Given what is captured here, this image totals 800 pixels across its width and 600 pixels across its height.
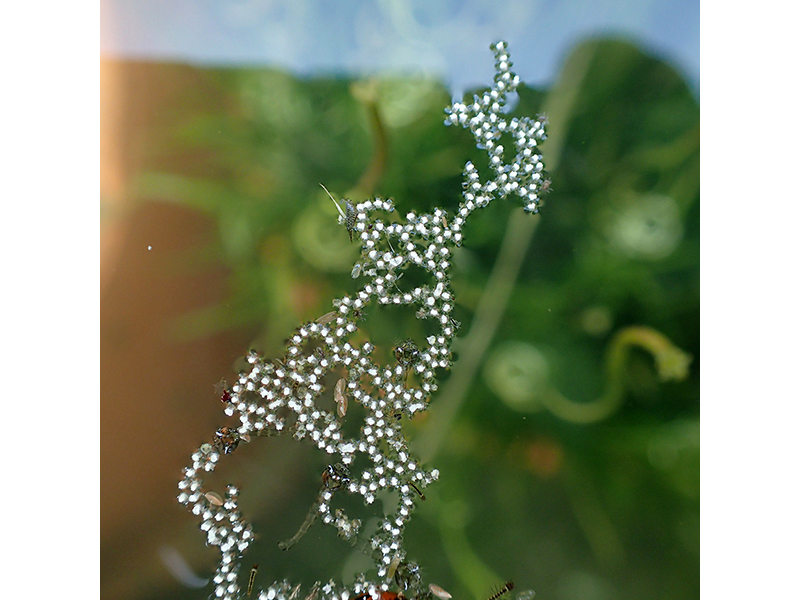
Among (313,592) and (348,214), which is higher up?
(348,214)

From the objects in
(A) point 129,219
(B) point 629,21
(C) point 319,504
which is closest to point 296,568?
(C) point 319,504

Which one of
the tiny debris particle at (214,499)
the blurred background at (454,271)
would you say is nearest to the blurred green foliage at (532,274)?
the blurred background at (454,271)

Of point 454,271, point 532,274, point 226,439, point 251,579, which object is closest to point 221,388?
point 226,439

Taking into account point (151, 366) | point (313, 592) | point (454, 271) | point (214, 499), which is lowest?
point (313, 592)

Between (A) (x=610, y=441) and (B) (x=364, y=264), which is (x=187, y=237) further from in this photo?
(A) (x=610, y=441)

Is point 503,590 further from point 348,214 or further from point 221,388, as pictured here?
point 348,214

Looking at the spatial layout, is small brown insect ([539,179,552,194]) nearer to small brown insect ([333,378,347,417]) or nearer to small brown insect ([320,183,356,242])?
small brown insect ([320,183,356,242])

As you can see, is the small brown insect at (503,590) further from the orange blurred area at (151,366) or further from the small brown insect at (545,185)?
the small brown insect at (545,185)
